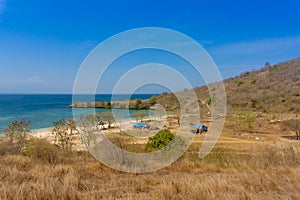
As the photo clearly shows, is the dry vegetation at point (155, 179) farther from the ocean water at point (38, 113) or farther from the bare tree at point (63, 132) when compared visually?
the bare tree at point (63, 132)

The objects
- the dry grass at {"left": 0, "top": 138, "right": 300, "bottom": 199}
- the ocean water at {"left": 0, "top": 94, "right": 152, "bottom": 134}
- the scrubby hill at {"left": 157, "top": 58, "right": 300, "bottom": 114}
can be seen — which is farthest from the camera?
the scrubby hill at {"left": 157, "top": 58, "right": 300, "bottom": 114}

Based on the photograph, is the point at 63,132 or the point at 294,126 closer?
the point at 63,132

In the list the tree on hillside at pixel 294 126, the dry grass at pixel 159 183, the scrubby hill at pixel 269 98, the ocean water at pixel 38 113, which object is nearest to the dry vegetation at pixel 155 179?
the dry grass at pixel 159 183

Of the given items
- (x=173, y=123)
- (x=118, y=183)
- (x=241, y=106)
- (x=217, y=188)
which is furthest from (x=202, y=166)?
(x=241, y=106)

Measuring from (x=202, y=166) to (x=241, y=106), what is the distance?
41928mm

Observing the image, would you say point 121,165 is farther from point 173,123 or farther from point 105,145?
point 173,123

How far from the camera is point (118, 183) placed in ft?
12.2

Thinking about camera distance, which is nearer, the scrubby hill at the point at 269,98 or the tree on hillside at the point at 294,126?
the tree on hillside at the point at 294,126

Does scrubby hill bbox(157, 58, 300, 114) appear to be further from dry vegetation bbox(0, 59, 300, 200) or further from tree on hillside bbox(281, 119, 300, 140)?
dry vegetation bbox(0, 59, 300, 200)

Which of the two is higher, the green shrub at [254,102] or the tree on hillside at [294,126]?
the green shrub at [254,102]

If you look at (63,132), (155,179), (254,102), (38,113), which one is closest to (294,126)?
(254,102)

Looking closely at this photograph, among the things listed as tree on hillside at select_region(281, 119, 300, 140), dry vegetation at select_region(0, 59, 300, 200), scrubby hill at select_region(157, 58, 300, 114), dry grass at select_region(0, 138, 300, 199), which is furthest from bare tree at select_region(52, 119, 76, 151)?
tree on hillside at select_region(281, 119, 300, 140)

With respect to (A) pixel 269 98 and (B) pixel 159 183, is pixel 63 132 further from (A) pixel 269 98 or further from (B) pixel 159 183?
(A) pixel 269 98

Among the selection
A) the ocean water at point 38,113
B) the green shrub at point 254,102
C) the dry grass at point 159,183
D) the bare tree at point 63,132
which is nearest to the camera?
the dry grass at point 159,183
